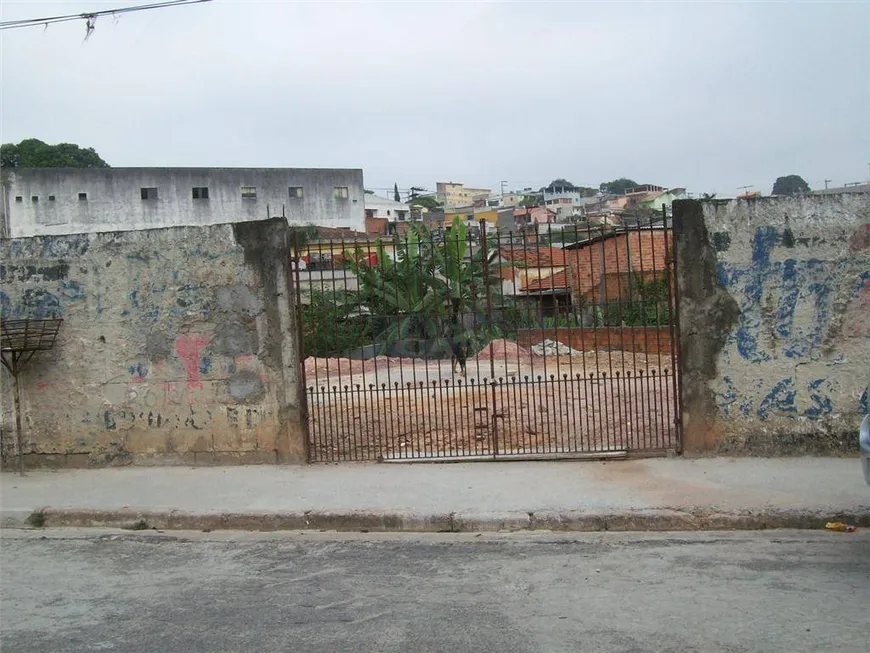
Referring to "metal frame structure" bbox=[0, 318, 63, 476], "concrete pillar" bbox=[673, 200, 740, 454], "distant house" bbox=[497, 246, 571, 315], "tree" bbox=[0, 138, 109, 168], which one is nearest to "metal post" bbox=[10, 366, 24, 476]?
"metal frame structure" bbox=[0, 318, 63, 476]

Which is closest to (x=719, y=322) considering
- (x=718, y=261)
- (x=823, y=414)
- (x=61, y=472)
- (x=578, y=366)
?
(x=718, y=261)

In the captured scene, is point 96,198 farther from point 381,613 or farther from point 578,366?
point 381,613

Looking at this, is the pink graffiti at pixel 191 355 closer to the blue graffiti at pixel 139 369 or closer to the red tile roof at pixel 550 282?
the blue graffiti at pixel 139 369

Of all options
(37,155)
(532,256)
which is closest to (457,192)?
(37,155)

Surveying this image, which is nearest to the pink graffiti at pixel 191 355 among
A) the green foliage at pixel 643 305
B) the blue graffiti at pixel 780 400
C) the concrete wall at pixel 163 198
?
the green foliage at pixel 643 305

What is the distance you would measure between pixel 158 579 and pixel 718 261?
594cm

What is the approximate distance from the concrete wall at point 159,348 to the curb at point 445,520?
1622 millimetres

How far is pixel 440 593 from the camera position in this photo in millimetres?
5078

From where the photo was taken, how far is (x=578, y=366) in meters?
16.8

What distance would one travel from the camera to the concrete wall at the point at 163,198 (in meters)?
42.6

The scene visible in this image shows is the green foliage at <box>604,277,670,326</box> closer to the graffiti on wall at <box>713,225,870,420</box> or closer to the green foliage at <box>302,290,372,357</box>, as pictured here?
the graffiti on wall at <box>713,225,870,420</box>

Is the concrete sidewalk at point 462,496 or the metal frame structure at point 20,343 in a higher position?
the metal frame structure at point 20,343

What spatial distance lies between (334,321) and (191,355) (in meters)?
1.61

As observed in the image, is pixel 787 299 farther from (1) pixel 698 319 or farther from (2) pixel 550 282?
(2) pixel 550 282
